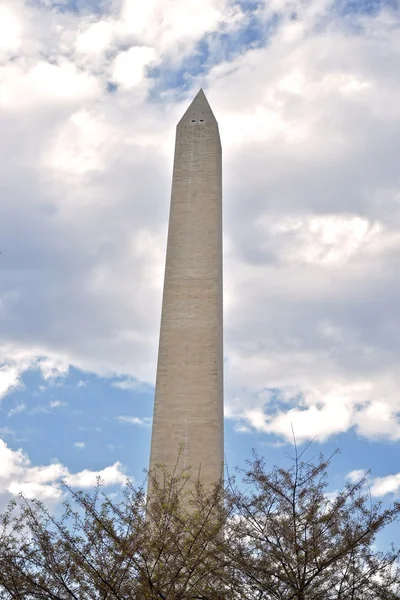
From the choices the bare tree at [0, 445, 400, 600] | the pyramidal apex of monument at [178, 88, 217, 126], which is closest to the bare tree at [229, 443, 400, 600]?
the bare tree at [0, 445, 400, 600]

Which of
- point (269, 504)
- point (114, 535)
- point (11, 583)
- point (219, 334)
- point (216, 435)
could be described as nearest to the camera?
point (11, 583)

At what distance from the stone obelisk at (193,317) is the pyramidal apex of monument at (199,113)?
0.14 ft

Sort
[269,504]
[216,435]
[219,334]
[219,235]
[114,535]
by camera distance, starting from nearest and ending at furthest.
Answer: [114,535], [269,504], [216,435], [219,334], [219,235]

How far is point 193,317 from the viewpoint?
1169 inches

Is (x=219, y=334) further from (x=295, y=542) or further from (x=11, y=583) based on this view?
(x=11, y=583)

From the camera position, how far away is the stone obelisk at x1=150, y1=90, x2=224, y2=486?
1084 inches

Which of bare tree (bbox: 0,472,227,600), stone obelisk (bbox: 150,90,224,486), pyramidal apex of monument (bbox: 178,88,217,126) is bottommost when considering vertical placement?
bare tree (bbox: 0,472,227,600)

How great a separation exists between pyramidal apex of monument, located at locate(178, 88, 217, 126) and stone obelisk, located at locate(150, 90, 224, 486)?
0.04 m

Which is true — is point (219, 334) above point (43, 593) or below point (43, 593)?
above

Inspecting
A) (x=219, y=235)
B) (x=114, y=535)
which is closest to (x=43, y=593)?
(x=114, y=535)

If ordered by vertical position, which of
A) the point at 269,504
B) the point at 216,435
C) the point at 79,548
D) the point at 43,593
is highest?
the point at 216,435

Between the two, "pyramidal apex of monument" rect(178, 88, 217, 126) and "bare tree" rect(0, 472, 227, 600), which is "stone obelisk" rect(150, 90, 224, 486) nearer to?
"pyramidal apex of monument" rect(178, 88, 217, 126)

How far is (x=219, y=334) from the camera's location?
2988 cm

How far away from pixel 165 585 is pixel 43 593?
2.21 meters
